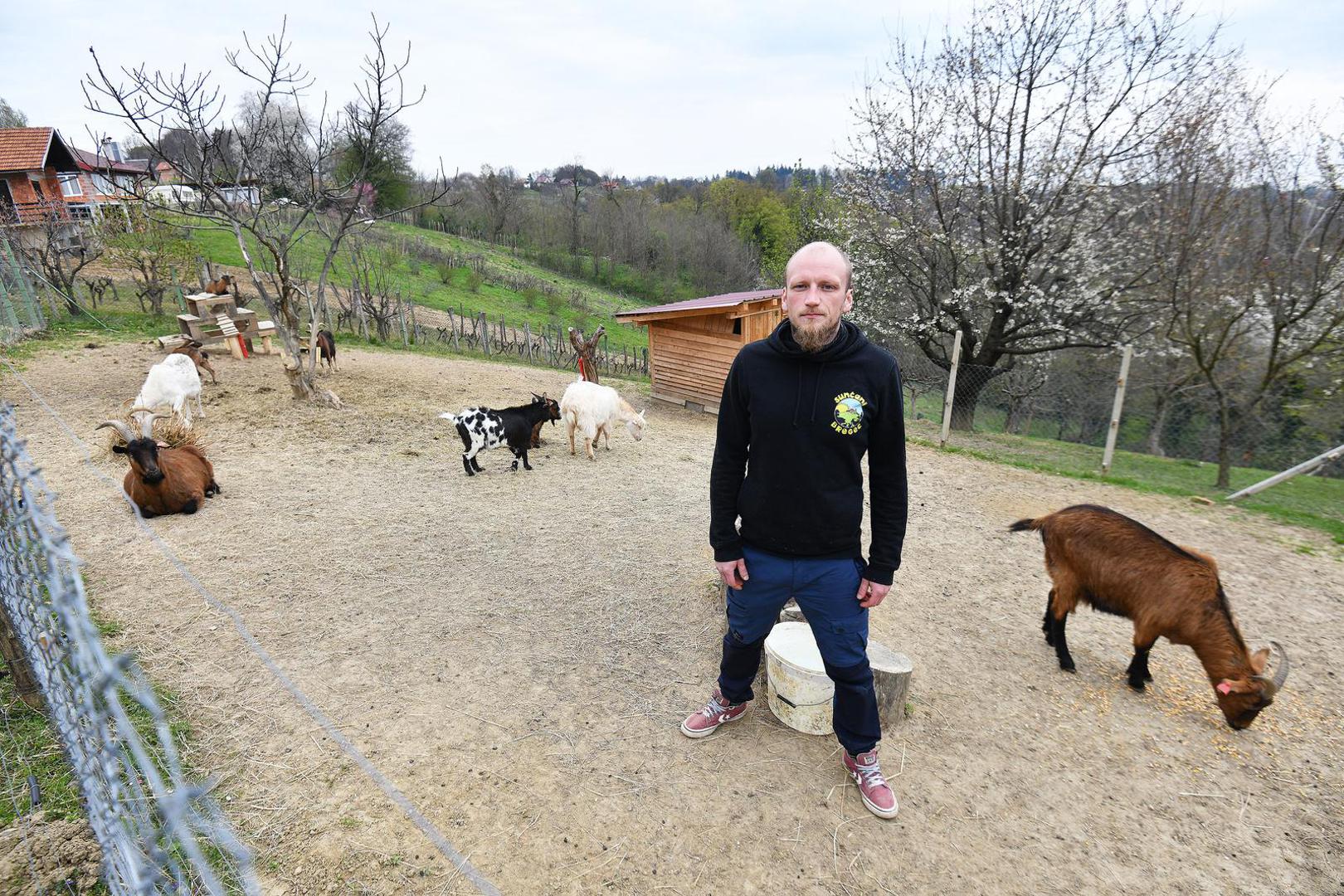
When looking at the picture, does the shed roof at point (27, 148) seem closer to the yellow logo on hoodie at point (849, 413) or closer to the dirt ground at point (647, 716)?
the dirt ground at point (647, 716)

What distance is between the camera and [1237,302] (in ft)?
29.1

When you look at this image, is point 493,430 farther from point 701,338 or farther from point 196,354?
point 196,354

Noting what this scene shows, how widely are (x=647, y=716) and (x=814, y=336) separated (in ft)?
8.11

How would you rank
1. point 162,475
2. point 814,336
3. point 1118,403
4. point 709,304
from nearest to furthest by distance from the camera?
1. point 814,336
2. point 162,475
3. point 1118,403
4. point 709,304

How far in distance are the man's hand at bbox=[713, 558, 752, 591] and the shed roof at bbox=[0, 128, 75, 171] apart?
3800 centimetres

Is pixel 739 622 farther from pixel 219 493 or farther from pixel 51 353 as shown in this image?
pixel 51 353

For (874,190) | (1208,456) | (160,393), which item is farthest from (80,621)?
(1208,456)

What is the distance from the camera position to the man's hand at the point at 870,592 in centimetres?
262

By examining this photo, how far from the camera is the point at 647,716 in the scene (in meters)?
3.63

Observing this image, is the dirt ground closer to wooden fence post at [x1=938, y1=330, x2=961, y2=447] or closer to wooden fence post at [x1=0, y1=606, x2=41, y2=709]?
wooden fence post at [x1=0, y1=606, x2=41, y2=709]

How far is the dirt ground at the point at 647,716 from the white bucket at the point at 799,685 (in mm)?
95

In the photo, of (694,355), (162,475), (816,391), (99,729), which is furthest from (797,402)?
(694,355)

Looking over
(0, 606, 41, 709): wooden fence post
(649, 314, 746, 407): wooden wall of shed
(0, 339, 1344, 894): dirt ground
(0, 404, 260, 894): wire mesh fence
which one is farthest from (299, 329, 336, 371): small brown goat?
(0, 606, 41, 709): wooden fence post

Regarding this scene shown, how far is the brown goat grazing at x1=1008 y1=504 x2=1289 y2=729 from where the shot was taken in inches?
140
